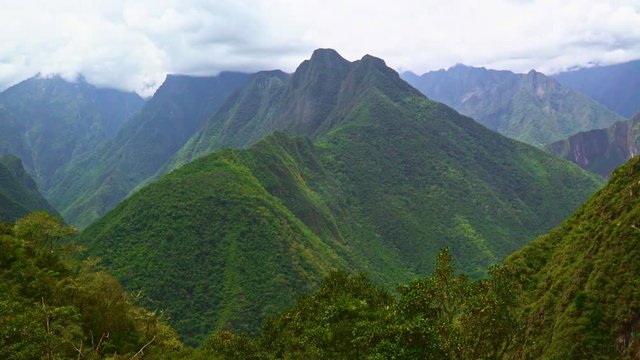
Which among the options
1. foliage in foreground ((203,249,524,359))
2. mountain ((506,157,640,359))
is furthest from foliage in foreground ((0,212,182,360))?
mountain ((506,157,640,359))

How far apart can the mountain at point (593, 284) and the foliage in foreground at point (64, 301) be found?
→ 41771 mm

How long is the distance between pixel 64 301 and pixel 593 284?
5983 centimetres

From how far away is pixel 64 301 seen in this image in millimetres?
45562

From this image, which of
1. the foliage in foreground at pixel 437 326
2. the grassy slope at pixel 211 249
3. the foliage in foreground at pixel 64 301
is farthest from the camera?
the grassy slope at pixel 211 249

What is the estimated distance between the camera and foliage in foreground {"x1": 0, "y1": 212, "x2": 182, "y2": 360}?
35.1 metres

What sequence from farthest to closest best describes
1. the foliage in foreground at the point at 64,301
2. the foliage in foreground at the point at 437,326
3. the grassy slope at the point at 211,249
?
the grassy slope at the point at 211,249 < the foliage in foreground at the point at 64,301 < the foliage in foreground at the point at 437,326

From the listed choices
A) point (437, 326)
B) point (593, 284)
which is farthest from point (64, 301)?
point (593, 284)

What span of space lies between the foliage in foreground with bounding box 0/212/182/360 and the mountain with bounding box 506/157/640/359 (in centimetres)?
4177

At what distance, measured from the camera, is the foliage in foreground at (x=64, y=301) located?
115 feet

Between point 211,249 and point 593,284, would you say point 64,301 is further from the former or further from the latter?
point 211,249

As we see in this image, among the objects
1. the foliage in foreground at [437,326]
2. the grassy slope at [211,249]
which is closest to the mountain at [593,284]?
the foliage in foreground at [437,326]

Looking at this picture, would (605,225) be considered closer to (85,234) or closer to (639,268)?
(639,268)

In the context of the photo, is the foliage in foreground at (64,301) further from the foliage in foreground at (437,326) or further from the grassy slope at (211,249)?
the grassy slope at (211,249)

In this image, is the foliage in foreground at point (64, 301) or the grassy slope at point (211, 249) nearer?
the foliage in foreground at point (64, 301)
